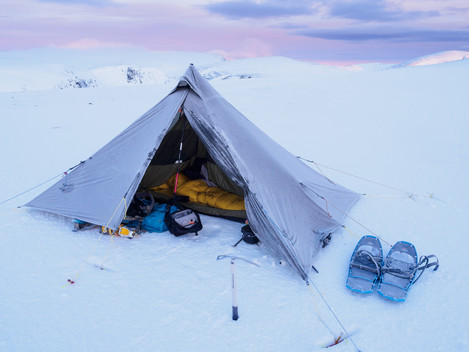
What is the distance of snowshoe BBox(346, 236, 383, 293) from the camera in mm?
4179

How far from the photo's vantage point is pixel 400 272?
14.0 feet

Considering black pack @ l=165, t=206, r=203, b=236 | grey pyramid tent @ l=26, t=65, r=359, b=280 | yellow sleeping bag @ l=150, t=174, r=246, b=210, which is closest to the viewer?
grey pyramid tent @ l=26, t=65, r=359, b=280

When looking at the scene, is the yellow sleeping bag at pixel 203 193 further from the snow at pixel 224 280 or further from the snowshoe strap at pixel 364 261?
the snowshoe strap at pixel 364 261

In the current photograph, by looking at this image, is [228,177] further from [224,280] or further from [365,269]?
[365,269]

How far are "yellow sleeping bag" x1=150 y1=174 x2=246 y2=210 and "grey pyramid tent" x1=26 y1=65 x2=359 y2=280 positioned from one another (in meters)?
0.21

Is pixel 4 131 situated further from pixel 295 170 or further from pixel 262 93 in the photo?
pixel 262 93

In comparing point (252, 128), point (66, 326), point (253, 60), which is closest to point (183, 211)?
point (252, 128)

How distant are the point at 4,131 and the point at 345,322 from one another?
13973 millimetres

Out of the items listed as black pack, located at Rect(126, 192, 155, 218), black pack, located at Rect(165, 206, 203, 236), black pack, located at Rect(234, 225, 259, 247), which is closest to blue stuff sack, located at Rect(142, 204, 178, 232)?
black pack, located at Rect(165, 206, 203, 236)

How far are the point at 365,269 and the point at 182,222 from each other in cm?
293

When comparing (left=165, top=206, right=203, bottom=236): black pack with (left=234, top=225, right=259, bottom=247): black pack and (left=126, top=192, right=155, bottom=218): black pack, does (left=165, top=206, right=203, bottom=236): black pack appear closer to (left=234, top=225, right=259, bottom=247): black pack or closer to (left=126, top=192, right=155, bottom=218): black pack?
(left=126, top=192, right=155, bottom=218): black pack

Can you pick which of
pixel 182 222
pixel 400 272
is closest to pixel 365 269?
pixel 400 272

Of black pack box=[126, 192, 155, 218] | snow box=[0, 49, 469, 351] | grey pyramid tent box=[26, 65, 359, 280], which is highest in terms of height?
grey pyramid tent box=[26, 65, 359, 280]

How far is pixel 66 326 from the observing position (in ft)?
11.7
